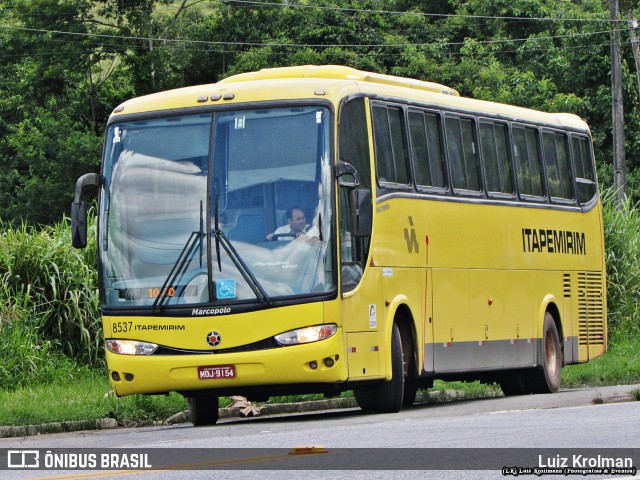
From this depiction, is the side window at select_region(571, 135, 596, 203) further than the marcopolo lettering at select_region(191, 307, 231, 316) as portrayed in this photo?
Yes

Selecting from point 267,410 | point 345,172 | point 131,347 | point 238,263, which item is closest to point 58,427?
point 131,347

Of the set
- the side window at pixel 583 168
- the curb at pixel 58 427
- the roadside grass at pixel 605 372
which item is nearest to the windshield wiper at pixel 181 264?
the curb at pixel 58 427

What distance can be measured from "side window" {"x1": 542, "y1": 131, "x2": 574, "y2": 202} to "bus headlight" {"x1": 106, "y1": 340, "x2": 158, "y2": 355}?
823 centimetres

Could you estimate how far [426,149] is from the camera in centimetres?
1767

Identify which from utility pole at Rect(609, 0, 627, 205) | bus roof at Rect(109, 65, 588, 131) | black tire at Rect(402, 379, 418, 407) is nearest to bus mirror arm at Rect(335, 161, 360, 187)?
bus roof at Rect(109, 65, 588, 131)

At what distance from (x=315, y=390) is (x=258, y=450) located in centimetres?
438

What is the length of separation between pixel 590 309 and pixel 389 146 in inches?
297

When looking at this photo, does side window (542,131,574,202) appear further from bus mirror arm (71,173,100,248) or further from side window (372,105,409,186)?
bus mirror arm (71,173,100,248)

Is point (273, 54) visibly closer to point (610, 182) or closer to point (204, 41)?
point (204, 41)

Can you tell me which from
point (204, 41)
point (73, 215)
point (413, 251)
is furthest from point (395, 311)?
point (204, 41)

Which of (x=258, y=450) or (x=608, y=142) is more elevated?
(x=608, y=142)

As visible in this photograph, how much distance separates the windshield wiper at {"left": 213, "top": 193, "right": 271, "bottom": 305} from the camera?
1471cm

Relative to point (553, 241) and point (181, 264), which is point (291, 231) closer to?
point (181, 264)

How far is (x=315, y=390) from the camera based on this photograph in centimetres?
1517
